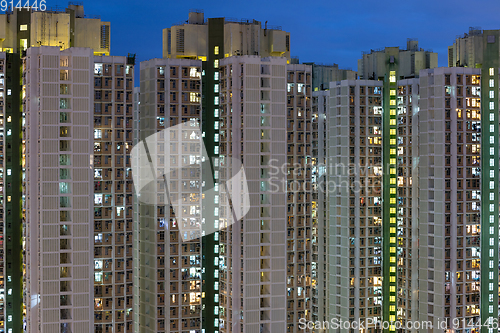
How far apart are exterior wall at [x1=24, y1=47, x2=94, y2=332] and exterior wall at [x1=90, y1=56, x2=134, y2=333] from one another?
477 centimetres

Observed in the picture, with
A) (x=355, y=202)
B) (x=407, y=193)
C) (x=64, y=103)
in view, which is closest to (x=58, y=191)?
(x=64, y=103)

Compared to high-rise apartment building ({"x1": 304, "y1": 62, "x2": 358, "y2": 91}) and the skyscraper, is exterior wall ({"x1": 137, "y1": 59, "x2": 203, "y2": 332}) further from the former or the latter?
high-rise apartment building ({"x1": 304, "y1": 62, "x2": 358, "y2": 91})

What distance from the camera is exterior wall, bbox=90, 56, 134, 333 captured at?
72.1 metres

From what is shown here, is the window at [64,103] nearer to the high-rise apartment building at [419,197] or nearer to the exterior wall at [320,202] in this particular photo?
the high-rise apartment building at [419,197]

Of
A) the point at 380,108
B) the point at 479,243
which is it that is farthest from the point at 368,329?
the point at 380,108

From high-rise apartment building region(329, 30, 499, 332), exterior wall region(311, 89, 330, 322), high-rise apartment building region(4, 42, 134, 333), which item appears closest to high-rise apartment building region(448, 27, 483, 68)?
high-rise apartment building region(329, 30, 499, 332)

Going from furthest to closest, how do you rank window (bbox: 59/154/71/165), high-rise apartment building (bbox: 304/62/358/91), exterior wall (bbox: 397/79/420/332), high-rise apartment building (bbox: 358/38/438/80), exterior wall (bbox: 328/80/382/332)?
high-rise apartment building (bbox: 304/62/358/91) → high-rise apartment building (bbox: 358/38/438/80) → exterior wall (bbox: 328/80/382/332) → exterior wall (bbox: 397/79/420/332) → window (bbox: 59/154/71/165)

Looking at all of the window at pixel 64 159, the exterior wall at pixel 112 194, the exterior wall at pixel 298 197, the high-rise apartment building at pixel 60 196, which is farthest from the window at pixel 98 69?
the exterior wall at pixel 298 197

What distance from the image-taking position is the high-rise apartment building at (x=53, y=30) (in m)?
72.9

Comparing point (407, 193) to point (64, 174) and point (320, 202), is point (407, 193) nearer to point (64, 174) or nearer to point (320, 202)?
point (320, 202)

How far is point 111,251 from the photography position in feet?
238

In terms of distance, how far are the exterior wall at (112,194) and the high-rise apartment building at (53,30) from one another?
4.73m

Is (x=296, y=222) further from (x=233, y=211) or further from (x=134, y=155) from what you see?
(x=134, y=155)

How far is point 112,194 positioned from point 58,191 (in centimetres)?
835
